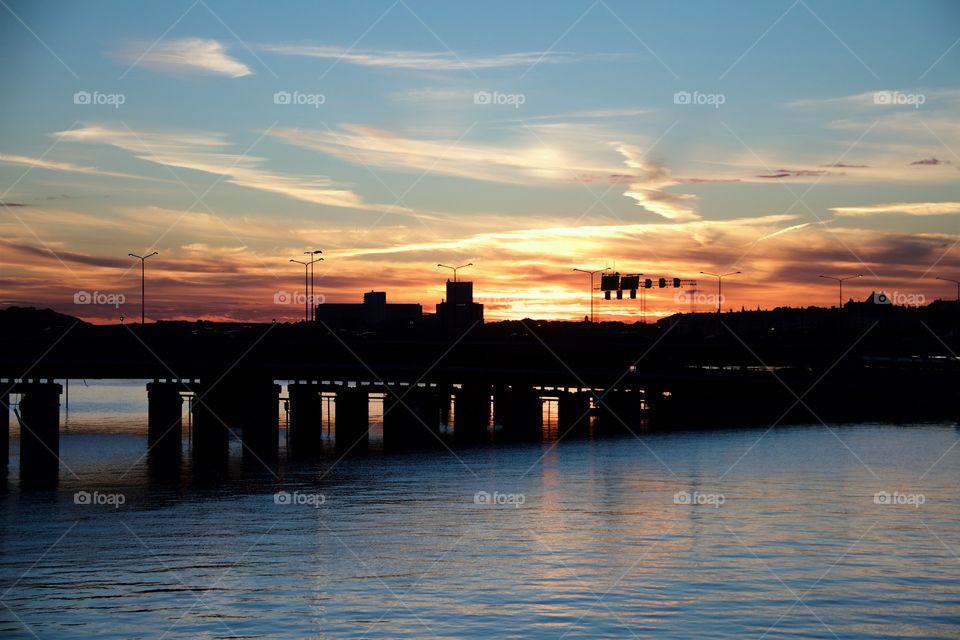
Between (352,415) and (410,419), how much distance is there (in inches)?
376

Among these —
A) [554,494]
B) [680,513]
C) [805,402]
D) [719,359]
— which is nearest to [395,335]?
[719,359]

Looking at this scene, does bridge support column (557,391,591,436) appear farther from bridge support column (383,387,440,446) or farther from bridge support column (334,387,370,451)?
bridge support column (334,387,370,451)

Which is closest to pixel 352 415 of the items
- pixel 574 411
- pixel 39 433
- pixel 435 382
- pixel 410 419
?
pixel 410 419

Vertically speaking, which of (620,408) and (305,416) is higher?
(305,416)

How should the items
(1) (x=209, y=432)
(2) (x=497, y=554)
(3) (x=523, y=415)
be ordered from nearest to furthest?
(2) (x=497, y=554), (1) (x=209, y=432), (3) (x=523, y=415)

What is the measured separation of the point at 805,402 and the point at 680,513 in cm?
11572

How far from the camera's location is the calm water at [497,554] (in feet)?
128

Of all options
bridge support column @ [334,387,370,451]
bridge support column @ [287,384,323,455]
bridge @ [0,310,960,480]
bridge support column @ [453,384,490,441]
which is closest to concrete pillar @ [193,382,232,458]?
bridge @ [0,310,960,480]

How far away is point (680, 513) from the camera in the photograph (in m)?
64.6

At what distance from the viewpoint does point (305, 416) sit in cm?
14325

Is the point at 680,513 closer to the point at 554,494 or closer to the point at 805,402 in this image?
the point at 554,494

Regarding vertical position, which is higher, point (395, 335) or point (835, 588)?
point (395, 335)

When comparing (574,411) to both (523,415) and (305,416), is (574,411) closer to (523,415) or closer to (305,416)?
(523,415)

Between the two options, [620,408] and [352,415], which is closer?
[352,415]
